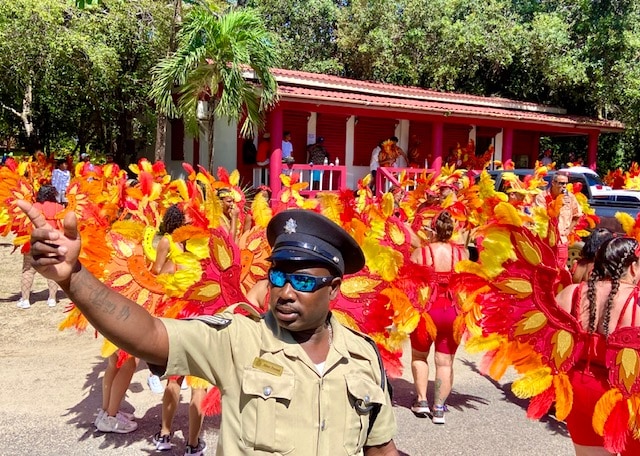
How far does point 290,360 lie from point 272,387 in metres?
0.11

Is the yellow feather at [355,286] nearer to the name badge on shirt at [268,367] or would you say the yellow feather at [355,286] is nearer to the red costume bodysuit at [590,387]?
the red costume bodysuit at [590,387]

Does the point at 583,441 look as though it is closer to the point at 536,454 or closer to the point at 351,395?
the point at 536,454

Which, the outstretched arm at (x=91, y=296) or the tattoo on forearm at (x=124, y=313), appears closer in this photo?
the outstretched arm at (x=91, y=296)

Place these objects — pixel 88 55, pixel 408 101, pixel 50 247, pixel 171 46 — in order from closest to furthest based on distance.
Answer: pixel 50 247 < pixel 171 46 < pixel 408 101 < pixel 88 55

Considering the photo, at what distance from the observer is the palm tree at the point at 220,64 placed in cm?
1187

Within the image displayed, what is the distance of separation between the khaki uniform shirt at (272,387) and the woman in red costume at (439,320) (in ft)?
8.74

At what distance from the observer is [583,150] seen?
24.8 m

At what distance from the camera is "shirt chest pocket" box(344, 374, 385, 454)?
1820 mm

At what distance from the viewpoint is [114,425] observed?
14.2 ft

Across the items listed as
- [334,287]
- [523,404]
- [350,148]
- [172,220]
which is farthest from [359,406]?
[350,148]

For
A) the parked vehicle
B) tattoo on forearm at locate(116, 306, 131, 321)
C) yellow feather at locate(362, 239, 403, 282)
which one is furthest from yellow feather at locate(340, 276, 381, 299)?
the parked vehicle

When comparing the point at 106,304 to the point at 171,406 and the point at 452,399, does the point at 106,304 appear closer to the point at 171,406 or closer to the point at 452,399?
the point at 171,406

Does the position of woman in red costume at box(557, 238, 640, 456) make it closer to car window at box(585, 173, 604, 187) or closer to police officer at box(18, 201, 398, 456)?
police officer at box(18, 201, 398, 456)

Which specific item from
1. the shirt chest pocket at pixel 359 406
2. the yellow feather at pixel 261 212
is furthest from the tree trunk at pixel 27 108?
the shirt chest pocket at pixel 359 406
